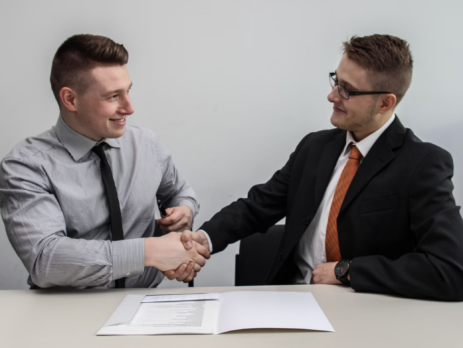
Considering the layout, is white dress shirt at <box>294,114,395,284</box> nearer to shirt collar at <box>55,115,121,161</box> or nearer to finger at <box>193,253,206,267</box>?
finger at <box>193,253,206,267</box>

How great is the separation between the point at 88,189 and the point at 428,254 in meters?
1.27

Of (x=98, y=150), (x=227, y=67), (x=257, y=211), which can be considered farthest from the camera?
(x=227, y=67)

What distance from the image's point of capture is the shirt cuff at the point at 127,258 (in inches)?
59.4

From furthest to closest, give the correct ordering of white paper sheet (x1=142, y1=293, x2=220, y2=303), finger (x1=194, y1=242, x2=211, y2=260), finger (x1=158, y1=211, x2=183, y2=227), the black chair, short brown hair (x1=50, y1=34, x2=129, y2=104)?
1. the black chair
2. finger (x1=158, y1=211, x2=183, y2=227)
3. finger (x1=194, y1=242, x2=211, y2=260)
4. short brown hair (x1=50, y1=34, x2=129, y2=104)
5. white paper sheet (x1=142, y1=293, x2=220, y2=303)

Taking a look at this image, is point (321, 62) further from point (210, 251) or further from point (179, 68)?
point (210, 251)

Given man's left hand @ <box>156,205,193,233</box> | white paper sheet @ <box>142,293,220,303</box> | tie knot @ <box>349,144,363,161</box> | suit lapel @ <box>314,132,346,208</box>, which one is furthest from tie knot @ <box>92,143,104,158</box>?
tie knot @ <box>349,144,363,161</box>

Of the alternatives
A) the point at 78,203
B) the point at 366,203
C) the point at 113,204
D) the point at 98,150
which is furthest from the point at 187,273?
the point at 366,203

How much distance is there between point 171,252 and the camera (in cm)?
166

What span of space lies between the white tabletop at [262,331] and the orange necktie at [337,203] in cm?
25

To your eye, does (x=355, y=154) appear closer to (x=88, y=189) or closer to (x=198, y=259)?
(x=198, y=259)

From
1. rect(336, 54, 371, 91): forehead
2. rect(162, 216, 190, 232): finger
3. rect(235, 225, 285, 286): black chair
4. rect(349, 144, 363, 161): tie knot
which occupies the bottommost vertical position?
rect(235, 225, 285, 286): black chair

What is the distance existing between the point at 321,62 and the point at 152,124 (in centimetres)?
115

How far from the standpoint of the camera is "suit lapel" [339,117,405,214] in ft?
5.52

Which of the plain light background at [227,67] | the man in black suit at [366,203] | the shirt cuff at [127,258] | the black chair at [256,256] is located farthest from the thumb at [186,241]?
the plain light background at [227,67]
